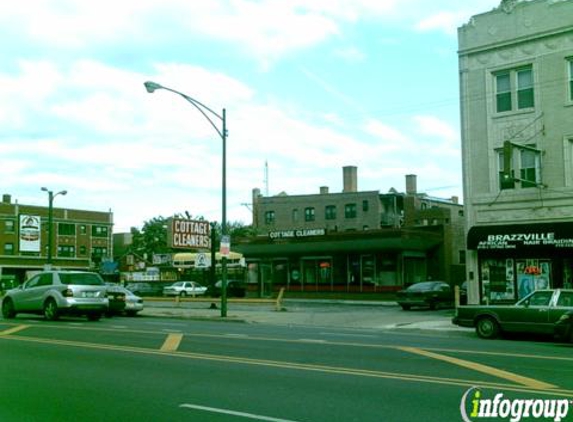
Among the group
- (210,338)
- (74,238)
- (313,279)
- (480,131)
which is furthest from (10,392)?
(74,238)

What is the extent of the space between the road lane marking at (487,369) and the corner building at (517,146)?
556 inches

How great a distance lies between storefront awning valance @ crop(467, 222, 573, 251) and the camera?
26.2 meters

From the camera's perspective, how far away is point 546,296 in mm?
18609

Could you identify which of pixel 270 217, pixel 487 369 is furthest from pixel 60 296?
pixel 270 217

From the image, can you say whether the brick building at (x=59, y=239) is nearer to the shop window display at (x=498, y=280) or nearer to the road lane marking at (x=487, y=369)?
the shop window display at (x=498, y=280)

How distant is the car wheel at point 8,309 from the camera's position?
987 inches

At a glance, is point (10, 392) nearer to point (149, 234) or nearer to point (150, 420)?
point (150, 420)

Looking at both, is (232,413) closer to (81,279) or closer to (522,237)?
(81,279)

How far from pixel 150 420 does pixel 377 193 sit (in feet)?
221

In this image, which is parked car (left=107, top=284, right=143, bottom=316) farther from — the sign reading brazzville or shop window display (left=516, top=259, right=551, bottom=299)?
shop window display (left=516, top=259, right=551, bottom=299)

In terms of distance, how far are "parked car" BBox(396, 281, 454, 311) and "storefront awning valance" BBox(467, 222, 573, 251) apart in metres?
6.17

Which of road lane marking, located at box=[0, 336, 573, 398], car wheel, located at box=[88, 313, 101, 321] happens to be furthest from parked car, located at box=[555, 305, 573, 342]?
car wheel, located at box=[88, 313, 101, 321]

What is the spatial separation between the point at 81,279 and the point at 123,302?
15.0 ft

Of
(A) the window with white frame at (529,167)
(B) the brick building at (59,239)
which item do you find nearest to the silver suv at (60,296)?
(A) the window with white frame at (529,167)
